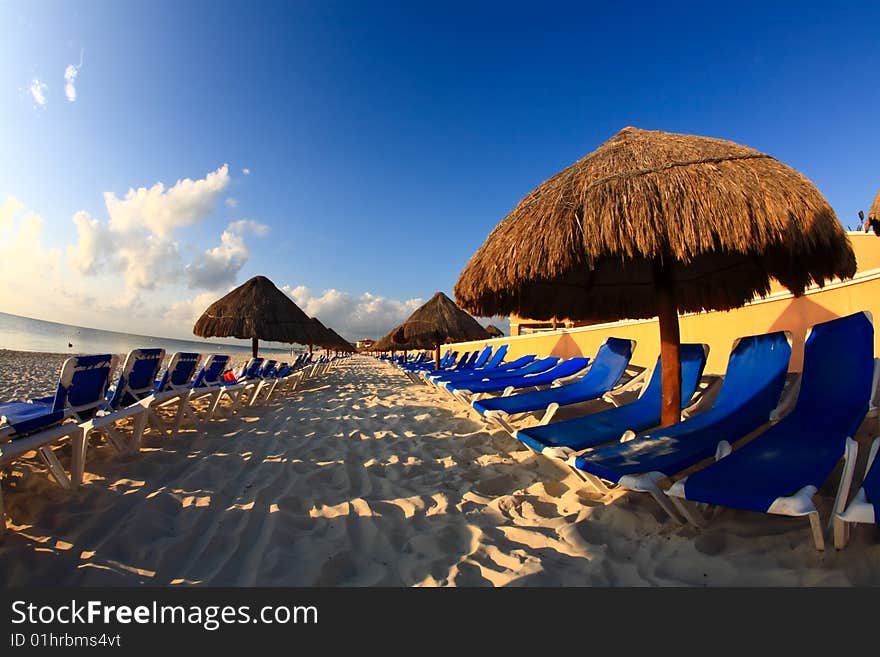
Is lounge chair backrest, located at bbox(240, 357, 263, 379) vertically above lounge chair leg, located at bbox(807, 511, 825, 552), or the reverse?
lounge chair backrest, located at bbox(240, 357, 263, 379)

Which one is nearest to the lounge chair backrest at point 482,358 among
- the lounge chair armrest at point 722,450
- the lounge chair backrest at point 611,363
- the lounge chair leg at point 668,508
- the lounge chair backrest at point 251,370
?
the lounge chair backrest at point 251,370

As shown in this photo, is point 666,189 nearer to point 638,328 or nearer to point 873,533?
point 873,533

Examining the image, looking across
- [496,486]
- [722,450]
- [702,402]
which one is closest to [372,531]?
[496,486]

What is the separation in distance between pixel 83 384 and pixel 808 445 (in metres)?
4.36

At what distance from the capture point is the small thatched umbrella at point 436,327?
1102 centimetres

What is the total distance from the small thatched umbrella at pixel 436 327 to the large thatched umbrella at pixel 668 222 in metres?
7.97

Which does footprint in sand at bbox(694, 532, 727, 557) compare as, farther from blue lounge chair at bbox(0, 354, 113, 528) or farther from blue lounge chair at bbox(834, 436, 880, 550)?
blue lounge chair at bbox(0, 354, 113, 528)

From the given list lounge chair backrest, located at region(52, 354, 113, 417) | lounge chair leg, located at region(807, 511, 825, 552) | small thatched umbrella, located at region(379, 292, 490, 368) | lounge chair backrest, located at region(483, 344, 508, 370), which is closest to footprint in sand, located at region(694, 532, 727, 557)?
Answer: lounge chair leg, located at region(807, 511, 825, 552)

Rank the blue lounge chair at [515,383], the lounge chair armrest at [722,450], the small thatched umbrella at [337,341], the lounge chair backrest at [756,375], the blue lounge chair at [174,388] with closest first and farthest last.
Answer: the lounge chair armrest at [722,450] < the lounge chair backrest at [756,375] < the blue lounge chair at [174,388] < the blue lounge chair at [515,383] < the small thatched umbrella at [337,341]

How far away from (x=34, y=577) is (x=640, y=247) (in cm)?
303

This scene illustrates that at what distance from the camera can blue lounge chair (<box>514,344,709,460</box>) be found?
218cm

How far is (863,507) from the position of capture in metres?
1.10

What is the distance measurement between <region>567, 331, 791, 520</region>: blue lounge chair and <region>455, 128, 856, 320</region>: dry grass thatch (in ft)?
1.87

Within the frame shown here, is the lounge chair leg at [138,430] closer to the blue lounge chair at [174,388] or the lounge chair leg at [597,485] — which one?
the blue lounge chair at [174,388]
